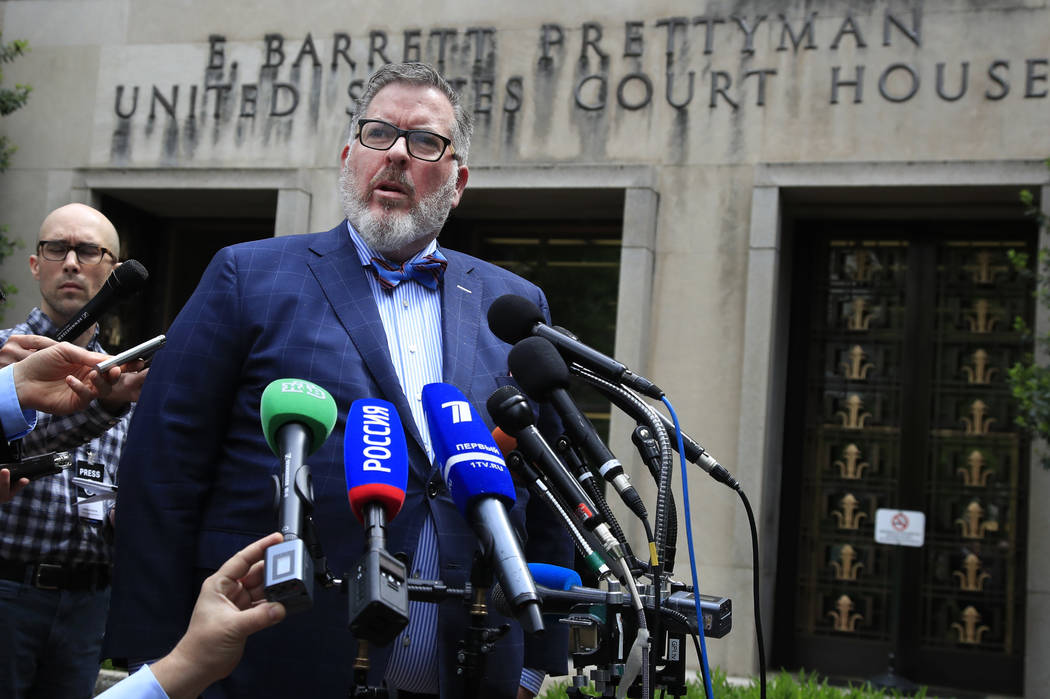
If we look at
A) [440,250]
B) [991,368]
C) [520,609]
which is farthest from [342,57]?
[520,609]

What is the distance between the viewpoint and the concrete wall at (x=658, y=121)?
786 cm

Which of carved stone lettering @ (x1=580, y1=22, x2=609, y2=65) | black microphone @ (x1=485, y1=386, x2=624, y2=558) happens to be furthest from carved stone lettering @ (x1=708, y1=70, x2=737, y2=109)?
black microphone @ (x1=485, y1=386, x2=624, y2=558)

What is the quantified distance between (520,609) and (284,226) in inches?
295

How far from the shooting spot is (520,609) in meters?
1.75

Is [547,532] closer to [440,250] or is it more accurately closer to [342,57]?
[440,250]

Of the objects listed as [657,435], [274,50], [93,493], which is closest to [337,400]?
[657,435]

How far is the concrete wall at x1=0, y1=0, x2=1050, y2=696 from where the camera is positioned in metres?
7.86

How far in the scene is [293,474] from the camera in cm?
177

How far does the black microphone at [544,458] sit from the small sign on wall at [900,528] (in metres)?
6.40

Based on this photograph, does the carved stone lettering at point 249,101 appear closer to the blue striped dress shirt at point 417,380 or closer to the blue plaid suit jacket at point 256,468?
the blue striped dress shirt at point 417,380

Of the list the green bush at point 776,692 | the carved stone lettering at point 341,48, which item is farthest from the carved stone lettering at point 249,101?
the green bush at point 776,692

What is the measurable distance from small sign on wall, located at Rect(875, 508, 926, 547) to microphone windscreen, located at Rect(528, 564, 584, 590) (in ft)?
20.5

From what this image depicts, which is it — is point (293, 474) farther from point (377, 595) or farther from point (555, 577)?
point (555, 577)

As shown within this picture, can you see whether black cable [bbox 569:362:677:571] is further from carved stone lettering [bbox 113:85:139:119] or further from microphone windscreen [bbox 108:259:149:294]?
carved stone lettering [bbox 113:85:139:119]
